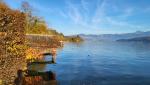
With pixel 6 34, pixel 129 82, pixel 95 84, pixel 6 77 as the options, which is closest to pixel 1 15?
pixel 6 34

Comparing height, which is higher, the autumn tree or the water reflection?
the autumn tree

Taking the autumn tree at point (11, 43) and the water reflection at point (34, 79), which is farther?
the water reflection at point (34, 79)

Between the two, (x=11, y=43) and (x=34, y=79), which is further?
(x=34, y=79)

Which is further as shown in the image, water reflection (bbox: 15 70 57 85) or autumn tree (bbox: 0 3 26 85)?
water reflection (bbox: 15 70 57 85)

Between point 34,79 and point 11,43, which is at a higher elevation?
point 11,43

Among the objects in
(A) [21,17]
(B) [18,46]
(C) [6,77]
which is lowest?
(C) [6,77]

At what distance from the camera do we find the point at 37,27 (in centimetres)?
7925

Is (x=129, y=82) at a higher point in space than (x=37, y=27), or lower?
lower

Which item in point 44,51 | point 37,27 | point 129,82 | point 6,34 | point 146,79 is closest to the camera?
point 6,34

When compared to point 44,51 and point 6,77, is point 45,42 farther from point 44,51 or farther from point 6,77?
point 6,77

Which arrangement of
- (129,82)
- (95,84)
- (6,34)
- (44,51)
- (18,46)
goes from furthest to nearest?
(44,51), (129,82), (95,84), (18,46), (6,34)

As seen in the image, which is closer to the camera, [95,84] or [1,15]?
[1,15]

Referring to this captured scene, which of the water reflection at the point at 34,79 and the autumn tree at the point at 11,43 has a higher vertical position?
the autumn tree at the point at 11,43

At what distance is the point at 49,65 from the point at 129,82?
1747 centimetres
